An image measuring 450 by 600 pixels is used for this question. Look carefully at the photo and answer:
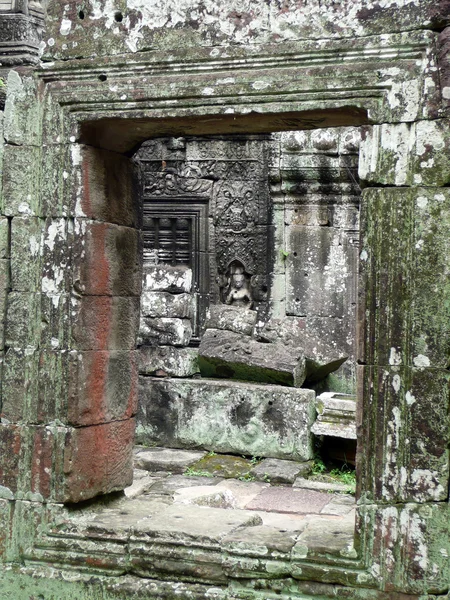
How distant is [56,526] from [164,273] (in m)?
5.07

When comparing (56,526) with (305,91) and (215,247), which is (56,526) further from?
(215,247)

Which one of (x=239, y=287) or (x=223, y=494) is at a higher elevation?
(x=239, y=287)

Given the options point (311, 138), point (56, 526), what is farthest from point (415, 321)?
point (311, 138)

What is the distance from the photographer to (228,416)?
8.27m

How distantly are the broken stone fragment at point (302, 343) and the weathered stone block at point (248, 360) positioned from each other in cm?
10

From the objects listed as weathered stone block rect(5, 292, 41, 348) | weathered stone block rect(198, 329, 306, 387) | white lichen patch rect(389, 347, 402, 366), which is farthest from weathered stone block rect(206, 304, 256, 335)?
white lichen patch rect(389, 347, 402, 366)

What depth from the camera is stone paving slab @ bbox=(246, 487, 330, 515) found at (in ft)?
20.9

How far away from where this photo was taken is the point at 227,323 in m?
8.99

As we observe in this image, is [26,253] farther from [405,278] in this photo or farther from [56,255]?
[405,278]

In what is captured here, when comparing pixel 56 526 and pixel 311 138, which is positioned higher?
pixel 311 138

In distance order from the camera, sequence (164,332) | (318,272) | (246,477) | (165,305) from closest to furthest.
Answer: (246,477), (164,332), (165,305), (318,272)

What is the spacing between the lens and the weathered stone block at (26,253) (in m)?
5.00

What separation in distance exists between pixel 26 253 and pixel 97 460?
4.51ft

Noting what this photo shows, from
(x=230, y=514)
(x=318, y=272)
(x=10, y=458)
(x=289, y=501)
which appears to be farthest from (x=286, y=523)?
(x=318, y=272)
